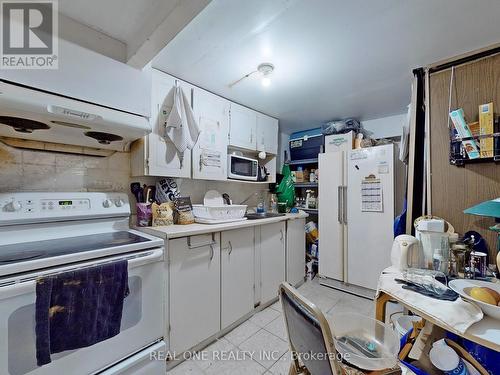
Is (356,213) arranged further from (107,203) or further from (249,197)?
(107,203)

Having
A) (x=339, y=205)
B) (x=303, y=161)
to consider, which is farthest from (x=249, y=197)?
(x=339, y=205)

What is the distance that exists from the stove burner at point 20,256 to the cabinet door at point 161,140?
32.8 inches

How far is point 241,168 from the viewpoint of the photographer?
96.7 inches

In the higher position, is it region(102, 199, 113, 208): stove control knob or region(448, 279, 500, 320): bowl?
region(102, 199, 113, 208): stove control knob

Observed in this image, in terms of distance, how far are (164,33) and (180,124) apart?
65cm

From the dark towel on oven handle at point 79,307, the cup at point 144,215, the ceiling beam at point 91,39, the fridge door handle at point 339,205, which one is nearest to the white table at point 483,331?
the dark towel on oven handle at point 79,307

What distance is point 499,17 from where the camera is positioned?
1.25 meters

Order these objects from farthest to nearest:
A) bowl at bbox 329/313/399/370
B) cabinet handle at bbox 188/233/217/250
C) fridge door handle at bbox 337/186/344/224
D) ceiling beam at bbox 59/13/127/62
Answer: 1. fridge door handle at bbox 337/186/344/224
2. cabinet handle at bbox 188/233/217/250
3. ceiling beam at bbox 59/13/127/62
4. bowl at bbox 329/313/399/370

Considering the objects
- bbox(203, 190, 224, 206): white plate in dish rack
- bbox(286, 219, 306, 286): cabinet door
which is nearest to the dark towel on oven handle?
bbox(203, 190, 224, 206): white plate in dish rack

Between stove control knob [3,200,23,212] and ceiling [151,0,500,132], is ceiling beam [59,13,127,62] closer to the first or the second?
ceiling [151,0,500,132]

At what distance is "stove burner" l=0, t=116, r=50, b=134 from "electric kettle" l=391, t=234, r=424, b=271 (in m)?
2.11

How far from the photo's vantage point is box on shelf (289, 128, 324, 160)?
3.18m

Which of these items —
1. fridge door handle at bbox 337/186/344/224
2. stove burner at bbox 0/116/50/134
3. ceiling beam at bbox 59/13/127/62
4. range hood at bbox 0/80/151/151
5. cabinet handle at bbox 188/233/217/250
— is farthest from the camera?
fridge door handle at bbox 337/186/344/224

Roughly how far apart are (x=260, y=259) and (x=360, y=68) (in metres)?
1.96
